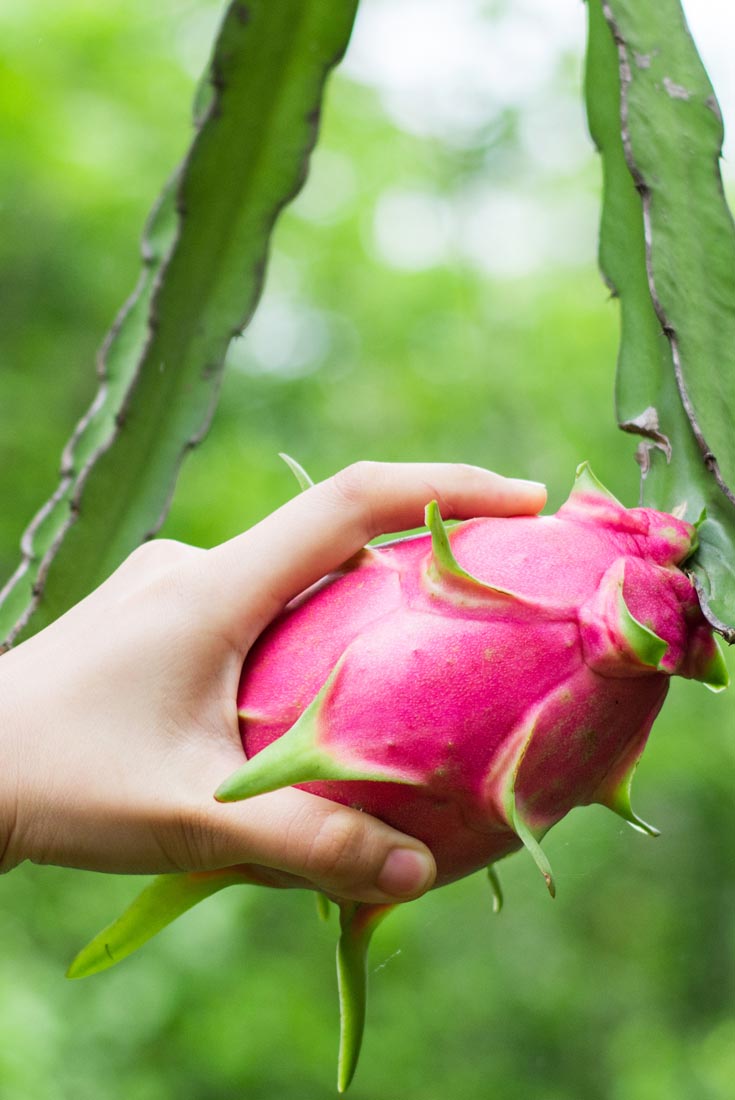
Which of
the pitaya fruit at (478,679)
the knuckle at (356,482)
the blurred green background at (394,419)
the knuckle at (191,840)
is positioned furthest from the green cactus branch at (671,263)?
the blurred green background at (394,419)

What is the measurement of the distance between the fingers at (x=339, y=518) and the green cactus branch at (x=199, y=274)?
25cm

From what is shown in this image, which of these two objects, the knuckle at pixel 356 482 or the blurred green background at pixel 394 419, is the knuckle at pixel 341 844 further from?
the blurred green background at pixel 394 419

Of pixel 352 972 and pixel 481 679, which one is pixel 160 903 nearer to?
pixel 352 972

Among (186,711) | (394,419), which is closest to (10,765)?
(186,711)

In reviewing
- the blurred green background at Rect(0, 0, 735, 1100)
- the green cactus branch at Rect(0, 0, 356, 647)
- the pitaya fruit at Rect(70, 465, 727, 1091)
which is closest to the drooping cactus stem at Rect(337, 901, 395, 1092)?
the pitaya fruit at Rect(70, 465, 727, 1091)

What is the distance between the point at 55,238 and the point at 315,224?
27.9 inches

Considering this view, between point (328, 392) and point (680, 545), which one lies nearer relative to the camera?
point (680, 545)

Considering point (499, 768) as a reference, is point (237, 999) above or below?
below

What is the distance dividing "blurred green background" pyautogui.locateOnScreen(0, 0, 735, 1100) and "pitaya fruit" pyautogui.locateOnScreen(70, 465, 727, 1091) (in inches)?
61.8

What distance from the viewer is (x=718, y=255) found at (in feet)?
2.39

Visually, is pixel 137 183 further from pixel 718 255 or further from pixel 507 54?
pixel 718 255

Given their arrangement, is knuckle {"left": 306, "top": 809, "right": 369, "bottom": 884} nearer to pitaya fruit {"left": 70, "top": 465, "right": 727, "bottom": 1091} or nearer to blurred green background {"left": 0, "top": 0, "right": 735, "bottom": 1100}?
pitaya fruit {"left": 70, "top": 465, "right": 727, "bottom": 1091}

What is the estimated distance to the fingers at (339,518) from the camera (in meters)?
0.64

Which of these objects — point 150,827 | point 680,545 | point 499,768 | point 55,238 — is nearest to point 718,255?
point 680,545
